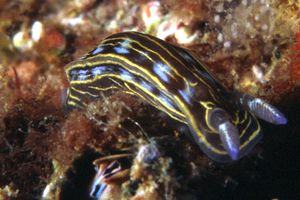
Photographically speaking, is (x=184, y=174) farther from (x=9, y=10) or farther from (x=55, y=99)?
(x=9, y=10)

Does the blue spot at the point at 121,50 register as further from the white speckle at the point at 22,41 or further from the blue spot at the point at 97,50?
the white speckle at the point at 22,41

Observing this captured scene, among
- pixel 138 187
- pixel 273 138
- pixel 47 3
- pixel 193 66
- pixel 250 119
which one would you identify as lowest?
pixel 273 138

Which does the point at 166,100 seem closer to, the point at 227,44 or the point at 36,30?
the point at 227,44

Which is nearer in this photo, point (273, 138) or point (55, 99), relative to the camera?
point (273, 138)

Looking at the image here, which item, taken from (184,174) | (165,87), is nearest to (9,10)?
(165,87)

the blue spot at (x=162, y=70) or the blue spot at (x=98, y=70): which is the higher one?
the blue spot at (x=98, y=70)

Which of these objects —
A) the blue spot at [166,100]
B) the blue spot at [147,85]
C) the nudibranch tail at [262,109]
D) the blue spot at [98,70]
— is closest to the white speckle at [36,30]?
the blue spot at [98,70]
